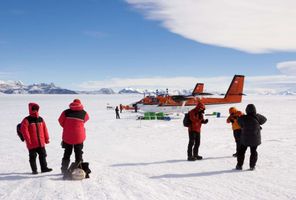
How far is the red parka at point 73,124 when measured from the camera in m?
6.94

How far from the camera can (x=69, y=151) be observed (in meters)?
7.05

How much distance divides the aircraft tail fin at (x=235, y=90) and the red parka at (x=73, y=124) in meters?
31.3

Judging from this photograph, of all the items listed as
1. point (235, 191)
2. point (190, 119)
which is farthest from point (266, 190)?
point (190, 119)

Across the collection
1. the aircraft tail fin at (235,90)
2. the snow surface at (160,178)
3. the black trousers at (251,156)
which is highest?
the aircraft tail fin at (235,90)

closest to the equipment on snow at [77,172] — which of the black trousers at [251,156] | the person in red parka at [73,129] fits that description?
the person in red parka at [73,129]

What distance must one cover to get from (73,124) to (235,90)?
32640 millimetres

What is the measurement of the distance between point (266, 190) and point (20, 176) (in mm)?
5236

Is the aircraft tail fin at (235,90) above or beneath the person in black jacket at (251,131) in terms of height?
above

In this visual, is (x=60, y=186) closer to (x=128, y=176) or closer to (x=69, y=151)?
(x=69, y=151)

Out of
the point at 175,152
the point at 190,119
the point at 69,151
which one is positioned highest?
the point at 190,119

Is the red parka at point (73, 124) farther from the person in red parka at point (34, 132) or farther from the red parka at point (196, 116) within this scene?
the red parka at point (196, 116)

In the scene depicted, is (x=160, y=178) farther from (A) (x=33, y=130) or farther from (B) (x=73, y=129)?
(A) (x=33, y=130)

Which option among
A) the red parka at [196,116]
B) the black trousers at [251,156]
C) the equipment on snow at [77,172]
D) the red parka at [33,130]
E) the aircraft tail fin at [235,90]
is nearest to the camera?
the equipment on snow at [77,172]

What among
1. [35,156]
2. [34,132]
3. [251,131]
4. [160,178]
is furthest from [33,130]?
[251,131]
